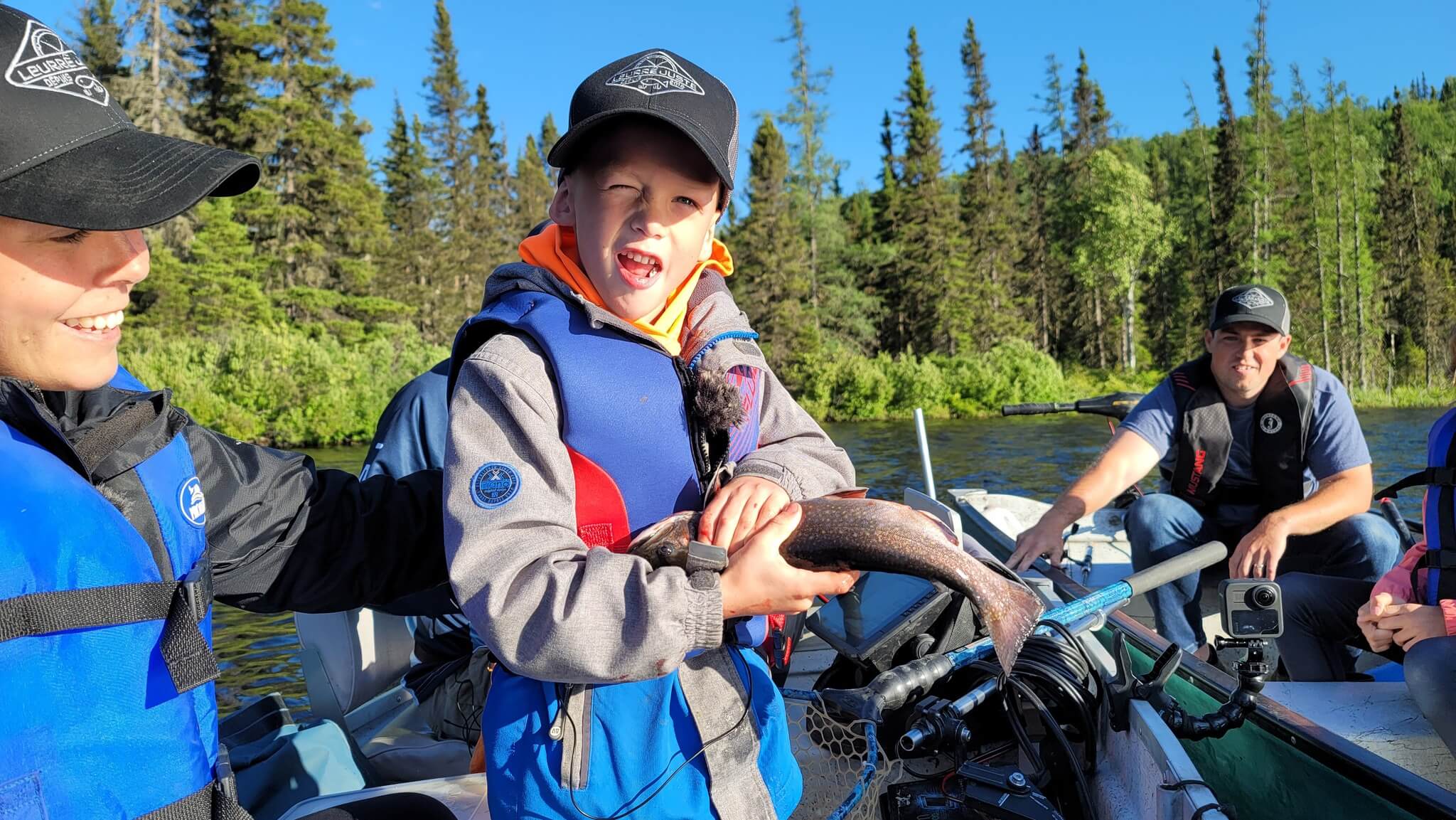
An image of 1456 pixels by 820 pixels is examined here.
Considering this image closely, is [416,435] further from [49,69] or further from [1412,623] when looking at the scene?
[1412,623]

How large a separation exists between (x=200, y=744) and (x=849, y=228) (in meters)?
55.1

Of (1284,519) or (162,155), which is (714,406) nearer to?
(162,155)

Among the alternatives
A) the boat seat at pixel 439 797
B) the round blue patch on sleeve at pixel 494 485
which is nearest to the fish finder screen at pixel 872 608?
the boat seat at pixel 439 797

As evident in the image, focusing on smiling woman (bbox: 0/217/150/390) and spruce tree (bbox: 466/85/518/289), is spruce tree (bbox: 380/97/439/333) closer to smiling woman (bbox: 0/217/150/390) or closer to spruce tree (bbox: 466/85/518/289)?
spruce tree (bbox: 466/85/518/289)

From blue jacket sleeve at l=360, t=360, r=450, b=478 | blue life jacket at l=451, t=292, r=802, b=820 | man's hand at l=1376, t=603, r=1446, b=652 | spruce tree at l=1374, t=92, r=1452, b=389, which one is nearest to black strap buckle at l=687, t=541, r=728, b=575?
blue life jacket at l=451, t=292, r=802, b=820

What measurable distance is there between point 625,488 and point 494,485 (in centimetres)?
27

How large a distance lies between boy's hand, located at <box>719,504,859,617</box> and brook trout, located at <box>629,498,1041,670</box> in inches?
1.1

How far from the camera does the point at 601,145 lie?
168cm

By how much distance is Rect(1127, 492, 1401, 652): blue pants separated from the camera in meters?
4.49

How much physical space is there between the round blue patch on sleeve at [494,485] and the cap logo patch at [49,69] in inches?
32.8

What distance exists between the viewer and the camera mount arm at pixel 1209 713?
2.74 m

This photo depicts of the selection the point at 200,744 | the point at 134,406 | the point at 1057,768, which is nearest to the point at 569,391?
the point at 134,406

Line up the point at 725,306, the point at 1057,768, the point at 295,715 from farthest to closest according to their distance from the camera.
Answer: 1. the point at 295,715
2. the point at 1057,768
3. the point at 725,306

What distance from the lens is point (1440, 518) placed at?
294 cm
